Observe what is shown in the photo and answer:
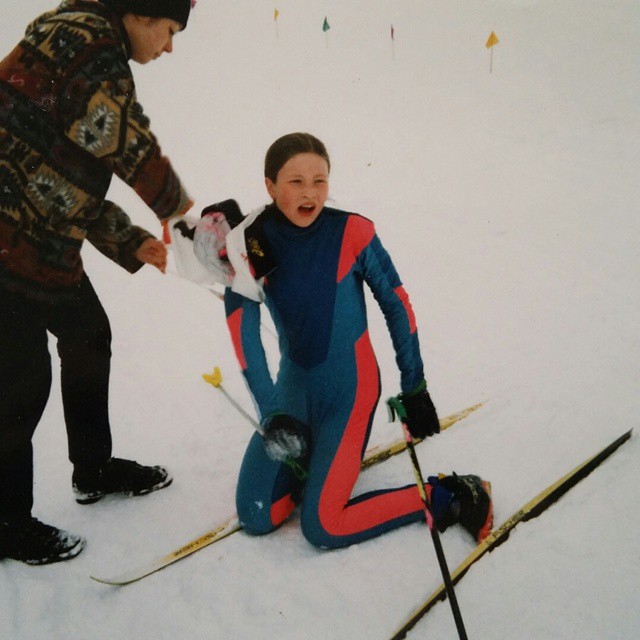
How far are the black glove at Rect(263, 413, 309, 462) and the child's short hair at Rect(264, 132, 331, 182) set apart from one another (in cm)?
104

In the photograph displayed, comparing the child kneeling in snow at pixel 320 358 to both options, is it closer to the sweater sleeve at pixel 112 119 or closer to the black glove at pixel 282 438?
the black glove at pixel 282 438

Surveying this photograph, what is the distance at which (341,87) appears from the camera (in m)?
12.9

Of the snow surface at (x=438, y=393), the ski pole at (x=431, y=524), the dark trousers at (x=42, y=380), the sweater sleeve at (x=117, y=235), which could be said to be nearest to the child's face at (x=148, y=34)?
the sweater sleeve at (x=117, y=235)

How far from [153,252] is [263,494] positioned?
123 cm

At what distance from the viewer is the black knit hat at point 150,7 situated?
164 cm

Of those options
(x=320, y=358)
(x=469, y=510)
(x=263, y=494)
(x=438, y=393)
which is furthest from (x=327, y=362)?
(x=438, y=393)

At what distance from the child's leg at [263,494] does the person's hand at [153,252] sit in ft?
3.33

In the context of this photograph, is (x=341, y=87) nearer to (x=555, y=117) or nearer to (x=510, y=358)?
(x=555, y=117)

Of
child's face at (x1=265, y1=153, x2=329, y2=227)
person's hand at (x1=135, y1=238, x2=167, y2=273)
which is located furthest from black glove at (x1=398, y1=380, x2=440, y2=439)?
person's hand at (x1=135, y1=238, x2=167, y2=273)

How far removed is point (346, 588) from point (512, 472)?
3.56 ft

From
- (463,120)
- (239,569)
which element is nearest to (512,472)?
(239,569)

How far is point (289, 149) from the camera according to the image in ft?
6.50

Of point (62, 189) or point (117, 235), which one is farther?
point (117, 235)

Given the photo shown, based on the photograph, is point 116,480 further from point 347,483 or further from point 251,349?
point 347,483
